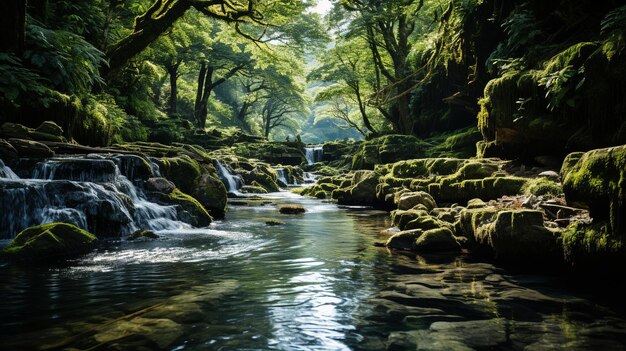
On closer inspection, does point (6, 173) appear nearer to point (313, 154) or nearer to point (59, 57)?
point (59, 57)

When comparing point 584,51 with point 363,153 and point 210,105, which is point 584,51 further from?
point 210,105

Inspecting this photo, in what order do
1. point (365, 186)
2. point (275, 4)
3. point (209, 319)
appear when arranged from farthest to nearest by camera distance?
point (275, 4) → point (365, 186) → point (209, 319)

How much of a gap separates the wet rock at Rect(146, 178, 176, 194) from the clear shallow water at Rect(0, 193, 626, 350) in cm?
407

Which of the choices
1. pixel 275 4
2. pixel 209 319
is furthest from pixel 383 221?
pixel 275 4

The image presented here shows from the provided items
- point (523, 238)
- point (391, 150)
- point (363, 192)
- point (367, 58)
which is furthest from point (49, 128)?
point (367, 58)

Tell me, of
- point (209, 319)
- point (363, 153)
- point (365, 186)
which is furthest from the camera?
point (363, 153)

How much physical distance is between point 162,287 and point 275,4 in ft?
52.2

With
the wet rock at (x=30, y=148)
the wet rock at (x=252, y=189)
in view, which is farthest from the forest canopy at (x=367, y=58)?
the wet rock at (x=252, y=189)

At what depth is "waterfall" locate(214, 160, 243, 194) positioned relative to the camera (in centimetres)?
2133

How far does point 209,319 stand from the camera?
381cm

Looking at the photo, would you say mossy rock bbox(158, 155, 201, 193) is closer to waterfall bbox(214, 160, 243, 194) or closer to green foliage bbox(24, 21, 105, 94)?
green foliage bbox(24, 21, 105, 94)

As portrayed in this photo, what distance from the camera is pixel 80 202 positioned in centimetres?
794

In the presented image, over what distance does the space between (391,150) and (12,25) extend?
17.4 meters

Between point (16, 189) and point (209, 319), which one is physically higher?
point (16, 189)
